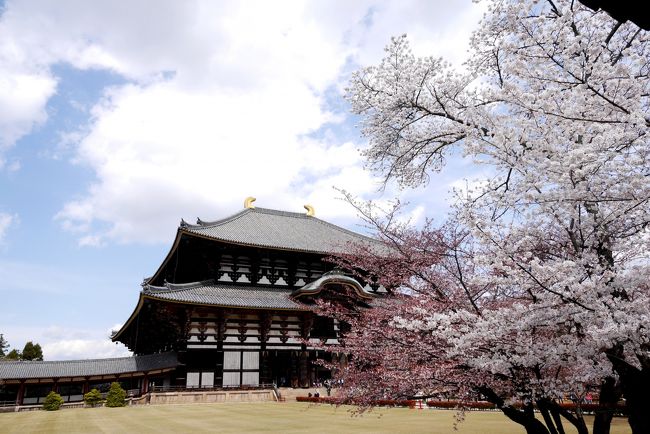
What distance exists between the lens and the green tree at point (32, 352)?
53.6 m

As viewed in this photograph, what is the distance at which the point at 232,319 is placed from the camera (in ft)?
85.8

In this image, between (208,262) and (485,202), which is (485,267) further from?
(208,262)

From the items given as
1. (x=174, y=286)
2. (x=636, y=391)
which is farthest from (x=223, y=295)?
(x=636, y=391)

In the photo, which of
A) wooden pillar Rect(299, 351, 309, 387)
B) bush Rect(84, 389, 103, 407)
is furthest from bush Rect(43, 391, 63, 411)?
wooden pillar Rect(299, 351, 309, 387)

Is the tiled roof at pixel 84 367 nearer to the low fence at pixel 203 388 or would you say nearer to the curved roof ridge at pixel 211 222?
the low fence at pixel 203 388

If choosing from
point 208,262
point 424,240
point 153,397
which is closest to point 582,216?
point 424,240

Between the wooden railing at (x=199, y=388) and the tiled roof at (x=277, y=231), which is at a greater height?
the tiled roof at (x=277, y=231)

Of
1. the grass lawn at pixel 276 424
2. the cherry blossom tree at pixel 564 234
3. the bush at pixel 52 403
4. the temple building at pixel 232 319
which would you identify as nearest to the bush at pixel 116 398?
the temple building at pixel 232 319

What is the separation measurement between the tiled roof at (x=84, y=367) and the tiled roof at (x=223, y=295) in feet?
12.5

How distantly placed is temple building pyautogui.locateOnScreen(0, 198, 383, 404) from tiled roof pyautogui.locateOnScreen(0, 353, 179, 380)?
0.05m

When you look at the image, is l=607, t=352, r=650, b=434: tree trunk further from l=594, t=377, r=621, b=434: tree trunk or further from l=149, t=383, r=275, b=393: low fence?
l=149, t=383, r=275, b=393: low fence

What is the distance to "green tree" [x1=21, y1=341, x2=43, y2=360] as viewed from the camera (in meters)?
53.6

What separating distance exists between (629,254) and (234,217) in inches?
1151

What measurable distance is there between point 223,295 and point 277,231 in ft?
26.5
